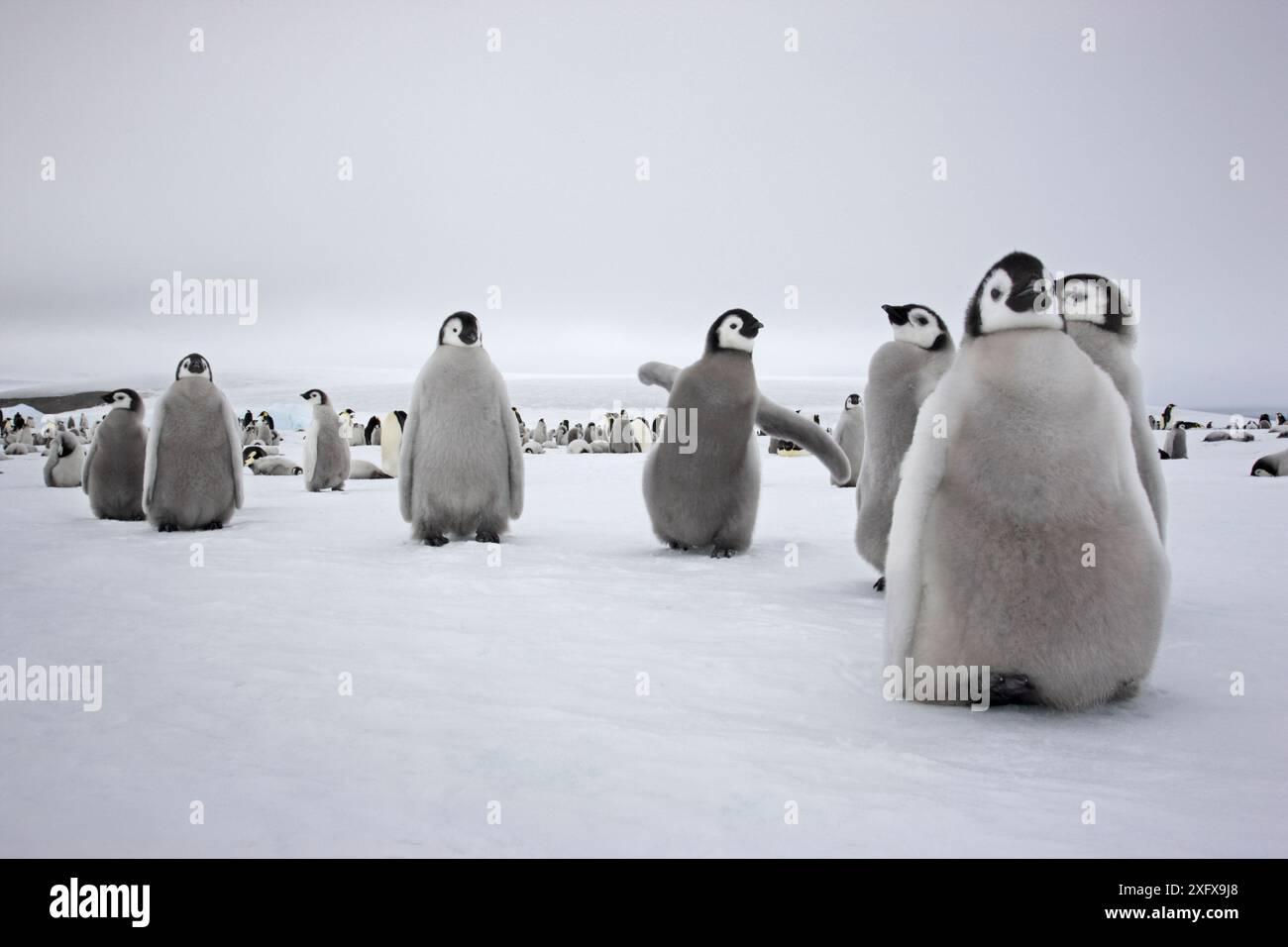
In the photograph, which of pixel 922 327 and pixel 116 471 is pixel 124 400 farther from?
pixel 922 327

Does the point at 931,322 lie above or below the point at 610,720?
above

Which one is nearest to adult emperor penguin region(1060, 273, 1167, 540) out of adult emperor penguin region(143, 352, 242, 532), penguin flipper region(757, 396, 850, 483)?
penguin flipper region(757, 396, 850, 483)

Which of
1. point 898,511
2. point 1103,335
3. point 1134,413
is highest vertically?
point 1103,335

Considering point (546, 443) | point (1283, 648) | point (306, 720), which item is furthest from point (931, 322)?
point (546, 443)

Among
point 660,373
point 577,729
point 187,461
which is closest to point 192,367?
point 187,461

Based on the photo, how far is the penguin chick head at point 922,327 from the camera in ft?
17.4

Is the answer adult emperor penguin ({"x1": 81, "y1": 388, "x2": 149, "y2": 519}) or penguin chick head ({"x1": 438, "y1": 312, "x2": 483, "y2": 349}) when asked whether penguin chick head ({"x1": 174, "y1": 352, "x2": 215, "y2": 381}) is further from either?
penguin chick head ({"x1": 438, "y1": 312, "x2": 483, "y2": 349})

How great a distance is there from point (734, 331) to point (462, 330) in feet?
6.38

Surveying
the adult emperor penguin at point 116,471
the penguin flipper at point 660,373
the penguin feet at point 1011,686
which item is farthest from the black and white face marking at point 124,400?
the penguin feet at point 1011,686

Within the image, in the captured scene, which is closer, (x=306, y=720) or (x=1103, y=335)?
(x=306, y=720)

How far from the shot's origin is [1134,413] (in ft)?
14.1
